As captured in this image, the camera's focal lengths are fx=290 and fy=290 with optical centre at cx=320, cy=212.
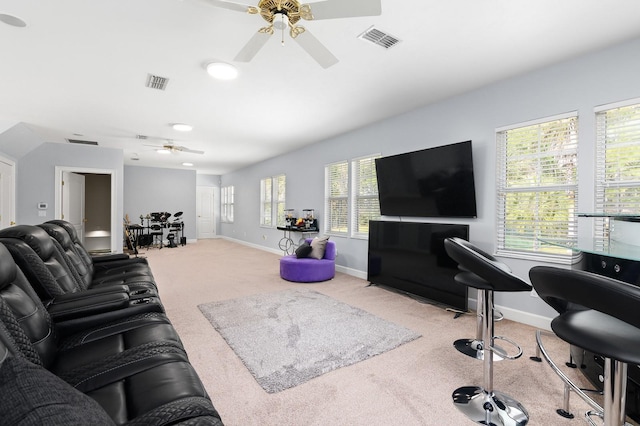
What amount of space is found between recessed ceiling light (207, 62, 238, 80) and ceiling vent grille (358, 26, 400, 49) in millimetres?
1377

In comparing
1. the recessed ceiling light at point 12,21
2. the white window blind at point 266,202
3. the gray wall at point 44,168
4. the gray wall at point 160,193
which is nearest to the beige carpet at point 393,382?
the recessed ceiling light at point 12,21

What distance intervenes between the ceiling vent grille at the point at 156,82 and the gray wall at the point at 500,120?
3.21 metres

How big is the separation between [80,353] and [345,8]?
2446mm

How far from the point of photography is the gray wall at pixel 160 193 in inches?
382

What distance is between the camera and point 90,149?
22.1ft

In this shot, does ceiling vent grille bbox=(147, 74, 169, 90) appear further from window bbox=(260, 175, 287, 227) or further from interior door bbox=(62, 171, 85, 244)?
interior door bbox=(62, 171, 85, 244)

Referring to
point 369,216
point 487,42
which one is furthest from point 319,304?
point 487,42

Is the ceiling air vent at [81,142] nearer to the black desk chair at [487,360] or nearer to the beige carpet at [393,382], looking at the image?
the beige carpet at [393,382]

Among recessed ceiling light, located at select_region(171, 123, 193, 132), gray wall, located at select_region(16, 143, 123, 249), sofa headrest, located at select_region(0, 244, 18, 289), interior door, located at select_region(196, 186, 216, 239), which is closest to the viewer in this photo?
sofa headrest, located at select_region(0, 244, 18, 289)

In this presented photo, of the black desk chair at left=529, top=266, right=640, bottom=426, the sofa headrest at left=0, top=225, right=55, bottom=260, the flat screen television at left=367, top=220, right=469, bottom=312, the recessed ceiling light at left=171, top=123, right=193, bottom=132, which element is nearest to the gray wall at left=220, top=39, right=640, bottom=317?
the flat screen television at left=367, top=220, right=469, bottom=312

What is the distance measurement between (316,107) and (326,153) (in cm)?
196

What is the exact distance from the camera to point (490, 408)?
1.79 metres

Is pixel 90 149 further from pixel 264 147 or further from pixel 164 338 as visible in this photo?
pixel 164 338

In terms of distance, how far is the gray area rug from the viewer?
2285mm
